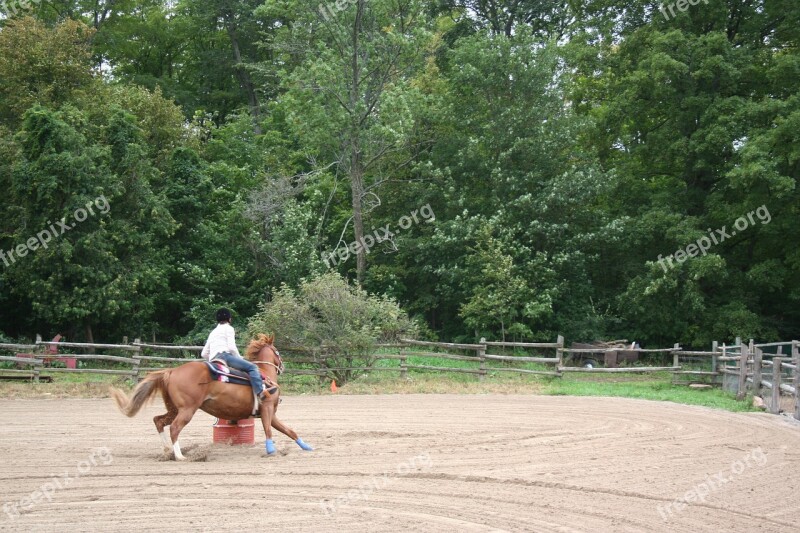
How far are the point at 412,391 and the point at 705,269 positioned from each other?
12446 millimetres

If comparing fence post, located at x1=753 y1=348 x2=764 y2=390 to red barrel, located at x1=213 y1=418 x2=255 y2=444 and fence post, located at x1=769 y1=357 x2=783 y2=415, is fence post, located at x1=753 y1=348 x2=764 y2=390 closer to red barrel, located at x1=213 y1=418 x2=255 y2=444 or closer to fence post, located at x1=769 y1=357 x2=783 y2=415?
fence post, located at x1=769 y1=357 x2=783 y2=415

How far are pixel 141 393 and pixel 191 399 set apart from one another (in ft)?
2.20

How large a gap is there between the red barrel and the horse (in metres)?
0.35

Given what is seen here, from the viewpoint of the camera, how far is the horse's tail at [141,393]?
11375 millimetres

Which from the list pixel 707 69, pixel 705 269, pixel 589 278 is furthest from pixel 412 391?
pixel 707 69

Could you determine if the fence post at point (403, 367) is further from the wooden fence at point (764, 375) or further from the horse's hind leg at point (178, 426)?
the horse's hind leg at point (178, 426)

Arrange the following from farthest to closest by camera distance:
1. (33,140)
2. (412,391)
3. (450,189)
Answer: (450,189) < (33,140) < (412,391)

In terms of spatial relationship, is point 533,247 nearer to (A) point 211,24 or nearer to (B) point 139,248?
(B) point 139,248

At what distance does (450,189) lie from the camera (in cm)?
3262

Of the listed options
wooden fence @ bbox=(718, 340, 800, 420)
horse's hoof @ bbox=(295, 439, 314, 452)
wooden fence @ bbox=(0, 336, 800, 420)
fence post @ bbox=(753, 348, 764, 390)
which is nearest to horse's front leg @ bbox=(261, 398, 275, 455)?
horse's hoof @ bbox=(295, 439, 314, 452)

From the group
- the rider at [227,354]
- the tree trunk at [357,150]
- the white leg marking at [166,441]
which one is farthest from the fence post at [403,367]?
the white leg marking at [166,441]

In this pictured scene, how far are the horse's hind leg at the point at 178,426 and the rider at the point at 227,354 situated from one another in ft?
2.73

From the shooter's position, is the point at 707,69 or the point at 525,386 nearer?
the point at 525,386

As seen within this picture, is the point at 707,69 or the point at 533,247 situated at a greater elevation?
the point at 707,69
